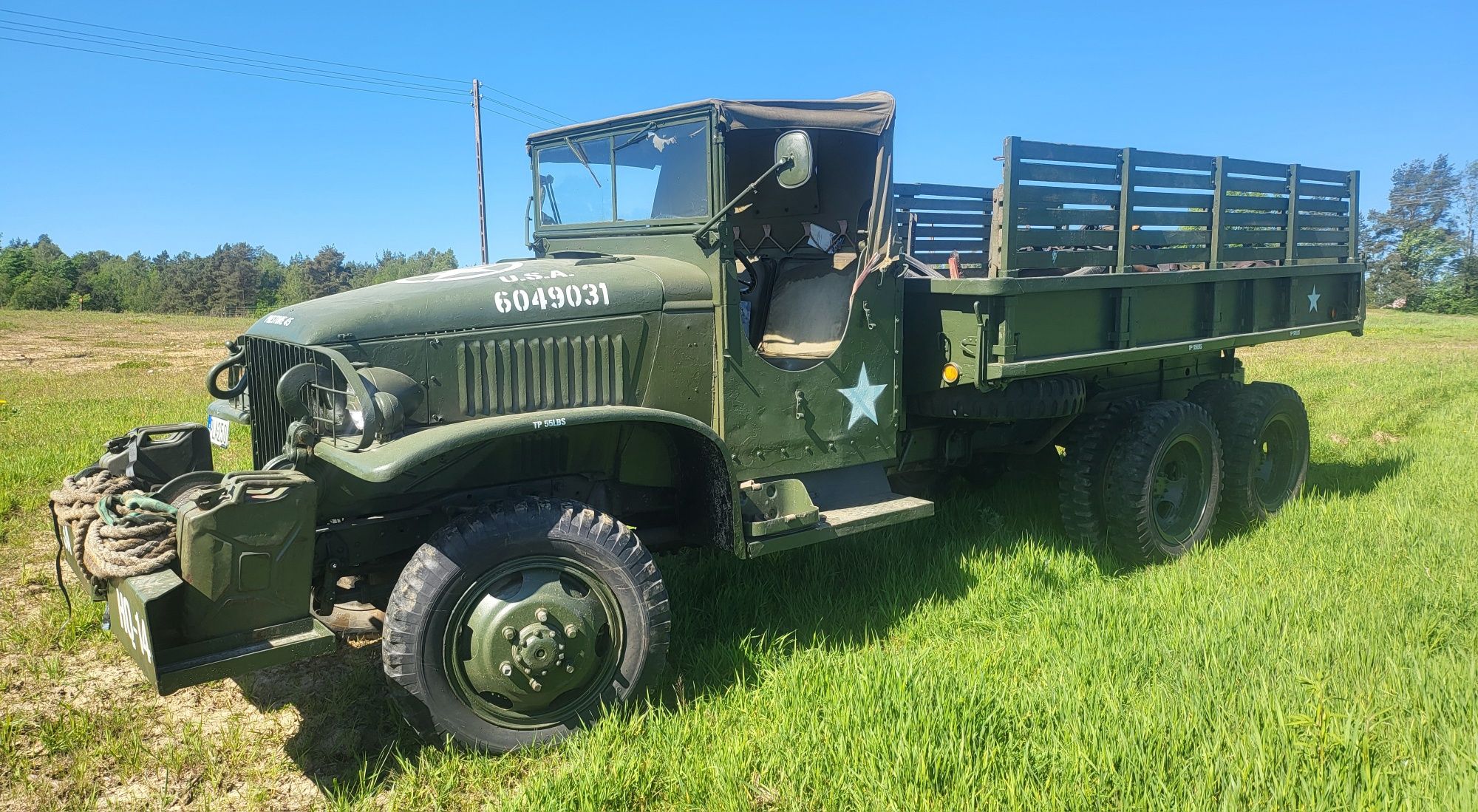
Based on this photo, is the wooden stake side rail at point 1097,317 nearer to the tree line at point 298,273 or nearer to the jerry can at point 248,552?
the jerry can at point 248,552

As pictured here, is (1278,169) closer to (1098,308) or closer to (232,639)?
(1098,308)

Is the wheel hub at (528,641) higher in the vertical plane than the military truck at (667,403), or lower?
lower

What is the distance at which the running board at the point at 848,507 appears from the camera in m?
3.96

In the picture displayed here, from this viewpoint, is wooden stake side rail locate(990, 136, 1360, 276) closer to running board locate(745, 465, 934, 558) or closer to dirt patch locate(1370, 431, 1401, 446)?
running board locate(745, 465, 934, 558)

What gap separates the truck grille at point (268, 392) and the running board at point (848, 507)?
1803mm

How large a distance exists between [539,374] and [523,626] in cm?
93

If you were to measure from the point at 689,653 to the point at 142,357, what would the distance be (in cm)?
1758

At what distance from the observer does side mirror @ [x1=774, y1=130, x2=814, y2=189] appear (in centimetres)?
357

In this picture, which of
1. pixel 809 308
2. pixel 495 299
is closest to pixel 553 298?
pixel 495 299

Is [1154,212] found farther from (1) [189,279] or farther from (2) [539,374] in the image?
(1) [189,279]

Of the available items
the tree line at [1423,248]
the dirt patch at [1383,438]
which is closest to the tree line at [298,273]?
the tree line at [1423,248]

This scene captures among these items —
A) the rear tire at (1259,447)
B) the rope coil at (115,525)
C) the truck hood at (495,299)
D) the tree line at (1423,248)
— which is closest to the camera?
the rope coil at (115,525)

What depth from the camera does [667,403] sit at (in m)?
3.84

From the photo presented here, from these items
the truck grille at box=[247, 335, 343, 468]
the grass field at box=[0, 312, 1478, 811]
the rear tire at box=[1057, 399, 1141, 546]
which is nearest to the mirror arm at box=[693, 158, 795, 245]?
the truck grille at box=[247, 335, 343, 468]
